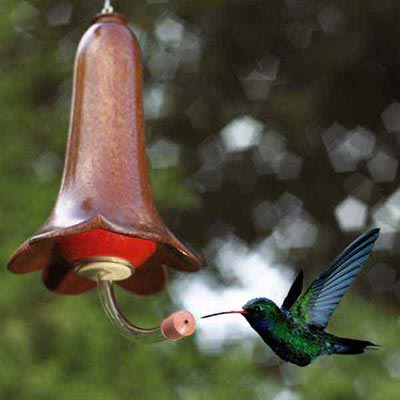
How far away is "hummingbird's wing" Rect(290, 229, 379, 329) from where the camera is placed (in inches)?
50.8

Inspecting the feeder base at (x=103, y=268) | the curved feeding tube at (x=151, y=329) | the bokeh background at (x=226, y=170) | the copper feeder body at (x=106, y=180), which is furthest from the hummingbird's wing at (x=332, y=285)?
the bokeh background at (x=226, y=170)

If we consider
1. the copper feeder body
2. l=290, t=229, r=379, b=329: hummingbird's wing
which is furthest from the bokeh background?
l=290, t=229, r=379, b=329: hummingbird's wing

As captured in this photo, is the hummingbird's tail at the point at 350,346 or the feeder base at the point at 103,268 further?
the feeder base at the point at 103,268

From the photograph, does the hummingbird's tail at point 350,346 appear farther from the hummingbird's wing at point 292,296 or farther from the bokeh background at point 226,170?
the bokeh background at point 226,170

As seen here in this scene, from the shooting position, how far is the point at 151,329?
1.70 meters

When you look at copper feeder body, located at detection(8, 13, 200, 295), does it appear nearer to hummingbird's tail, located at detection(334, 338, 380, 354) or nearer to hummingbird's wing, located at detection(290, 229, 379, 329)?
hummingbird's wing, located at detection(290, 229, 379, 329)

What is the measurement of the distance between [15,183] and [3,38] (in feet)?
2.34

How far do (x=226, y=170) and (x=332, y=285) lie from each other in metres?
3.58

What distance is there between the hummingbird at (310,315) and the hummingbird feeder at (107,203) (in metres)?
0.29

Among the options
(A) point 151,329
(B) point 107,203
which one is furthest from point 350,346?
(B) point 107,203

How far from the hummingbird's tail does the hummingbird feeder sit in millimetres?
367

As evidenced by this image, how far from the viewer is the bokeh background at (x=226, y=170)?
14.0ft

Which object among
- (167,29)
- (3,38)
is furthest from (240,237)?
(3,38)

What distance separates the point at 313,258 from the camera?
4770mm
